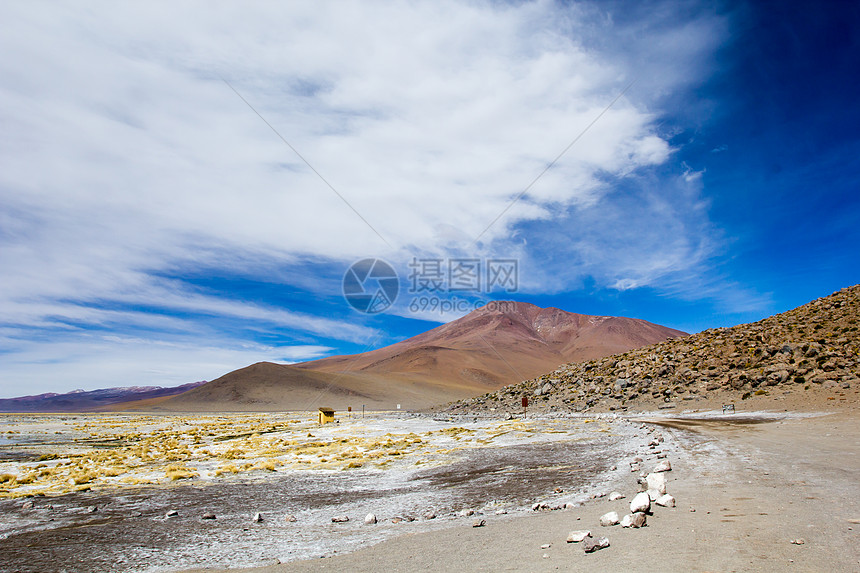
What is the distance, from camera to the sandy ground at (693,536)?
4.55m

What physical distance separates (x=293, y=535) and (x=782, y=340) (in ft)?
141

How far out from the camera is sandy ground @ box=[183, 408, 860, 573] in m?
4.55

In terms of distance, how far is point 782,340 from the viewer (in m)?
37.4

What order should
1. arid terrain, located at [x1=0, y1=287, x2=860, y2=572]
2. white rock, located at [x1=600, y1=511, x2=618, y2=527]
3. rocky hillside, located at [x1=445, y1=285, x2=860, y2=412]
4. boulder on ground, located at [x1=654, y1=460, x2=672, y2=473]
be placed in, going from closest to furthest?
arid terrain, located at [x1=0, y1=287, x2=860, y2=572] → white rock, located at [x1=600, y1=511, x2=618, y2=527] → boulder on ground, located at [x1=654, y1=460, x2=672, y2=473] → rocky hillside, located at [x1=445, y1=285, x2=860, y2=412]

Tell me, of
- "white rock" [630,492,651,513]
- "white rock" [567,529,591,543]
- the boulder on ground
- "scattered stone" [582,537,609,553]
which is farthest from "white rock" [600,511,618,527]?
the boulder on ground

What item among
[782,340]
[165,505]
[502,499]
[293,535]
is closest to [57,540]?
[165,505]

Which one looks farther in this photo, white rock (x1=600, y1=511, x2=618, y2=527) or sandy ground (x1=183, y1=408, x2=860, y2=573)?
white rock (x1=600, y1=511, x2=618, y2=527)

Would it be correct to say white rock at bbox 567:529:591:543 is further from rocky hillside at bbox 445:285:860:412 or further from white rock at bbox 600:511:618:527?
rocky hillside at bbox 445:285:860:412

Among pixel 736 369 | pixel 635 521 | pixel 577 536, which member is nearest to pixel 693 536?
pixel 635 521

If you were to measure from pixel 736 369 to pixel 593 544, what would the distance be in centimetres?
3955

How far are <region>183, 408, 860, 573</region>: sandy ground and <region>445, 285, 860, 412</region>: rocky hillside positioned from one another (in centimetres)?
2521

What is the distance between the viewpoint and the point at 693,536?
5277 millimetres

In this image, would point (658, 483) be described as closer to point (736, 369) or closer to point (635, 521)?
point (635, 521)

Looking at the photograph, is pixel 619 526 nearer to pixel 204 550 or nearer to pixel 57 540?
pixel 204 550
